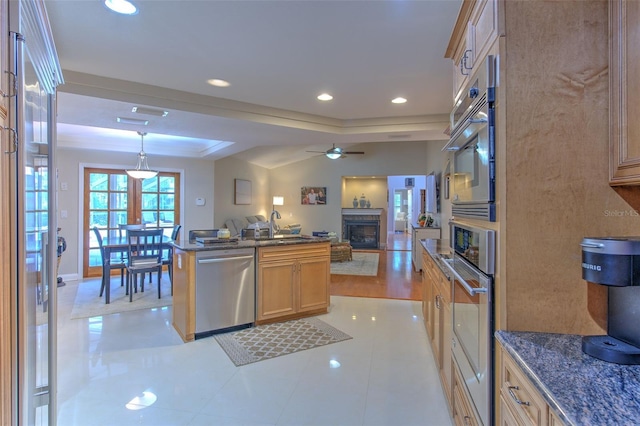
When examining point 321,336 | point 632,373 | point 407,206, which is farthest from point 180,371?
point 407,206

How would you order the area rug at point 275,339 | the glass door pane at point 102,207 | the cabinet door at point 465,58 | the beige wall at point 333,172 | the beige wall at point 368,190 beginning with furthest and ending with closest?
the beige wall at point 368,190, the beige wall at point 333,172, the glass door pane at point 102,207, the area rug at point 275,339, the cabinet door at point 465,58

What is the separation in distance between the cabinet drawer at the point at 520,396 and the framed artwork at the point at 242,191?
24.5ft

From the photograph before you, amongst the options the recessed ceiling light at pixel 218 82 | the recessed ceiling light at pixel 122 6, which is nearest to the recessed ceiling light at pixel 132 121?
the recessed ceiling light at pixel 218 82

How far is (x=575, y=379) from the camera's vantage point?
3.10 feet

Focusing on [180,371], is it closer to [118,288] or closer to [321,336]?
[321,336]

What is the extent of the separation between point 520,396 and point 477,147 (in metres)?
0.94

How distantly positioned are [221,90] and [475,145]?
8.71 ft

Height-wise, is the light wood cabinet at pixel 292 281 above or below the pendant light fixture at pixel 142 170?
below

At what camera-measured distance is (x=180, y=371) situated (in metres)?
2.65

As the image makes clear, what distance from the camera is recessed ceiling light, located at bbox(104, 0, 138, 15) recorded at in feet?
6.27

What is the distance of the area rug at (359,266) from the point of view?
671 cm

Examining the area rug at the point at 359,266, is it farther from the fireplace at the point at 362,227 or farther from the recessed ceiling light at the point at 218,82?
the recessed ceiling light at the point at 218,82

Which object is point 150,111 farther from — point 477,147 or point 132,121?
point 477,147

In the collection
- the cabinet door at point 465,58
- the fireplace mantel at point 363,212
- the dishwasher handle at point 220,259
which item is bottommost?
the dishwasher handle at point 220,259
